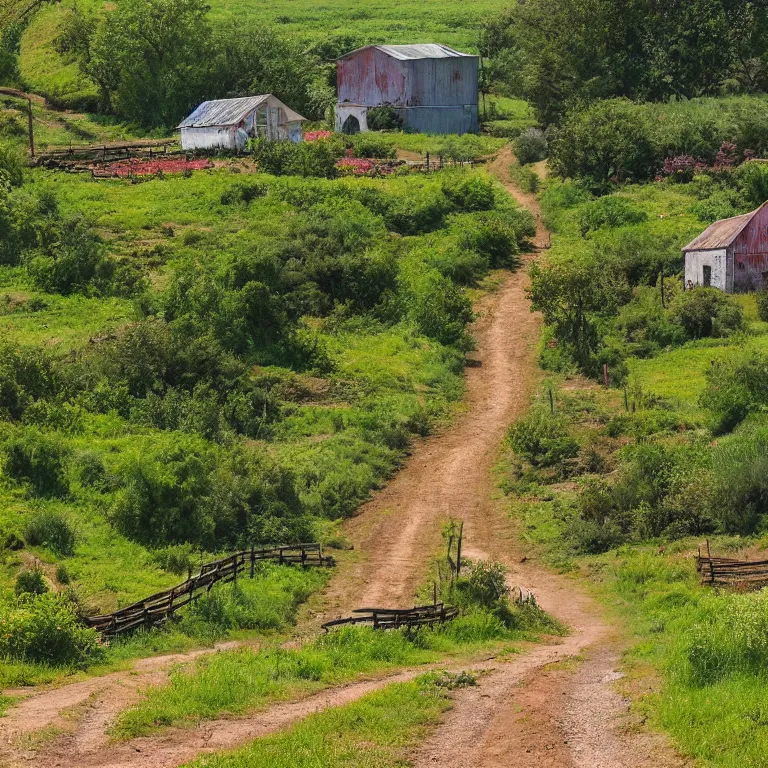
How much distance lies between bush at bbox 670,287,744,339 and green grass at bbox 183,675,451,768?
27.9 meters

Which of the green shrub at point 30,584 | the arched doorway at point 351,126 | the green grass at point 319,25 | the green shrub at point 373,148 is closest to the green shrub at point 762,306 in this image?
the green shrub at point 373,148

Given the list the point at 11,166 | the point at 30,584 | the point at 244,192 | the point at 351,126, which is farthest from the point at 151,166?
the point at 30,584

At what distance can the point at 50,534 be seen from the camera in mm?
30344

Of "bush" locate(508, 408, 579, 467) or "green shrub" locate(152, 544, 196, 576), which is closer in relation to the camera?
"green shrub" locate(152, 544, 196, 576)

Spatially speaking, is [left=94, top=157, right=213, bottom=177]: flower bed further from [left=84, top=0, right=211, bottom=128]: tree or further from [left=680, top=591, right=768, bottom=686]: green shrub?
[left=680, top=591, right=768, bottom=686]: green shrub

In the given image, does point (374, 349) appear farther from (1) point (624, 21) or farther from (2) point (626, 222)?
(1) point (624, 21)

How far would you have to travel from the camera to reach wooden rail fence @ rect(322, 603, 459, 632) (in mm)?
26438

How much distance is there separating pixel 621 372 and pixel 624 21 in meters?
41.0

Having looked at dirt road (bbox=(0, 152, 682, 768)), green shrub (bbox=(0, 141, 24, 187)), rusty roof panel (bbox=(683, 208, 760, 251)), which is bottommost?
dirt road (bbox=(0, 152, 682, 768))

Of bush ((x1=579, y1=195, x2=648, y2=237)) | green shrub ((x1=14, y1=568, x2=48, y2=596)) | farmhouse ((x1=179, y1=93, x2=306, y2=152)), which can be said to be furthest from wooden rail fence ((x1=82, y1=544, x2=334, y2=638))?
farmhouse ((x1=179, y1=93, x2=306, y2=152))

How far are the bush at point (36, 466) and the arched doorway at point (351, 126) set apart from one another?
52786 millimetres

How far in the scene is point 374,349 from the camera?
47.8m

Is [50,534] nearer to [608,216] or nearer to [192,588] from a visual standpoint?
[192,588]

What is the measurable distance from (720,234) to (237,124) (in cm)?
3216
